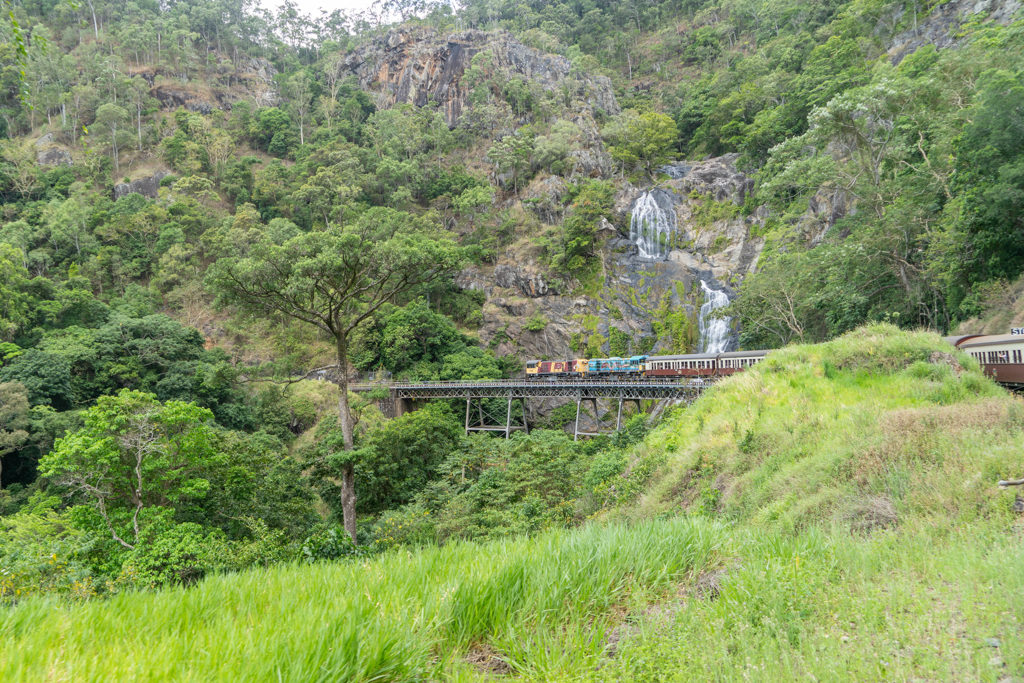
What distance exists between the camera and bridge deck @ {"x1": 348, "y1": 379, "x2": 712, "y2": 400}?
74.1ft

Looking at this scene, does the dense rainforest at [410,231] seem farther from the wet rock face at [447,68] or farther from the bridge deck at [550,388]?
the bridge deck at [550,388]

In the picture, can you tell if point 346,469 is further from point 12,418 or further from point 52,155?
point 52,155

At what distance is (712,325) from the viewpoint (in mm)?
34469

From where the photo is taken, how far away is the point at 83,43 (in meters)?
63.2

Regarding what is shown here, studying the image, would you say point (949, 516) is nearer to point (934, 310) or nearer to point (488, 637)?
point (488, 637)

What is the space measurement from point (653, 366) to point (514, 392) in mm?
8090

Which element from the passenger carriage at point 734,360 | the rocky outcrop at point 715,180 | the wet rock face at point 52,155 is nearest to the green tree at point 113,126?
the wet rock face at point 52,155

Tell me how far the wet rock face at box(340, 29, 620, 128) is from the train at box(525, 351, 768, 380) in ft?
121

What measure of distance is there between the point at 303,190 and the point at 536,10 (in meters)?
55.0

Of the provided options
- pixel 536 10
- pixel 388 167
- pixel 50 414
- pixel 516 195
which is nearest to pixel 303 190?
pixel 388 167

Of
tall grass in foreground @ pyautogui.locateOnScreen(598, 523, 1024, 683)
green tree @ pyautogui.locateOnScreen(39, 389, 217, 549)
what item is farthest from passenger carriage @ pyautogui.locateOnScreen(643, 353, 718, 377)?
tall grass in foreground @ pyautogui.locateOnScreen(598, 523, 1024, 683)

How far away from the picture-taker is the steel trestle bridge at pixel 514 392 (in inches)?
952

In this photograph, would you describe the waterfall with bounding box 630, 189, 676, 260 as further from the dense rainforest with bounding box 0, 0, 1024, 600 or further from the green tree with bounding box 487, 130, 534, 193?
the green tree with bounding box 487, 130, 534, 193

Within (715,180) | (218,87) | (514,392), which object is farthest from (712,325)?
(218,87)
